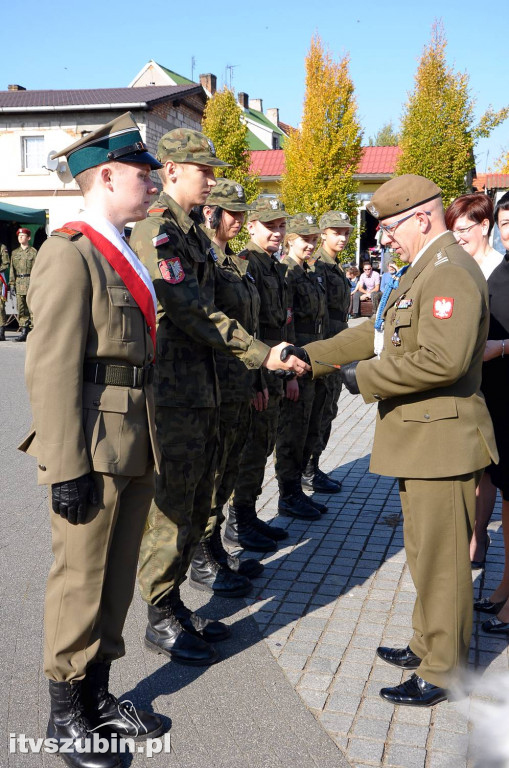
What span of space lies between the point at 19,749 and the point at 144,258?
2123 millimetres

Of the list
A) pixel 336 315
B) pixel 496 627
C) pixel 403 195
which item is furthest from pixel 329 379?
pixel 403 195

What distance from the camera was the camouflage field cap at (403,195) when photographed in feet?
10.0

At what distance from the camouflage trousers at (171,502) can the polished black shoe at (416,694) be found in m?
1.14

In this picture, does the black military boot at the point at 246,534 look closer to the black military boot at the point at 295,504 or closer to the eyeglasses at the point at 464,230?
the black military boot at the point at 295,504

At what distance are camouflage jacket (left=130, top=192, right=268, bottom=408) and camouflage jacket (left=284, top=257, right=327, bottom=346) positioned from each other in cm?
262

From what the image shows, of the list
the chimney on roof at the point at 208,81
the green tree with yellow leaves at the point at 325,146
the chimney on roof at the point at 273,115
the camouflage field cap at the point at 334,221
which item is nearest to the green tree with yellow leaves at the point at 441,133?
the green tree with yellow leaves at the point at 325,146

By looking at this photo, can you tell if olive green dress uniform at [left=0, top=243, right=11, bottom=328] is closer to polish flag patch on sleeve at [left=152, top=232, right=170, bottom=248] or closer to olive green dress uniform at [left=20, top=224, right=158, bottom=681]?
polish flag patch on sleeve at [left=152, top=232, right=170, bottom=248]

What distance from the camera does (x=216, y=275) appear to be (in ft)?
14.4

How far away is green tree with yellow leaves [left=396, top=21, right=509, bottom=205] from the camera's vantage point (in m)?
24.1

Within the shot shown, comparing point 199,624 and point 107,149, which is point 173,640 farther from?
point 107,149

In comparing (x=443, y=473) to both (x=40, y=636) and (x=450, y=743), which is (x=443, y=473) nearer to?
(x=450, y=743)

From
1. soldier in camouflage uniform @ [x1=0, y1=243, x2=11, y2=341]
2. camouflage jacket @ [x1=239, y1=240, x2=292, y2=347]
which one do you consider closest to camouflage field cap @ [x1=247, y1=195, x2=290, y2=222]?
camouflage jacket @ [x1=239, y1=240, x2=292, y2=347]

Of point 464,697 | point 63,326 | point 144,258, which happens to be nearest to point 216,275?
point 144,258

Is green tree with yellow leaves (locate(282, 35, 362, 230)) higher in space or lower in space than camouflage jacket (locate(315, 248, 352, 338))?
higher
